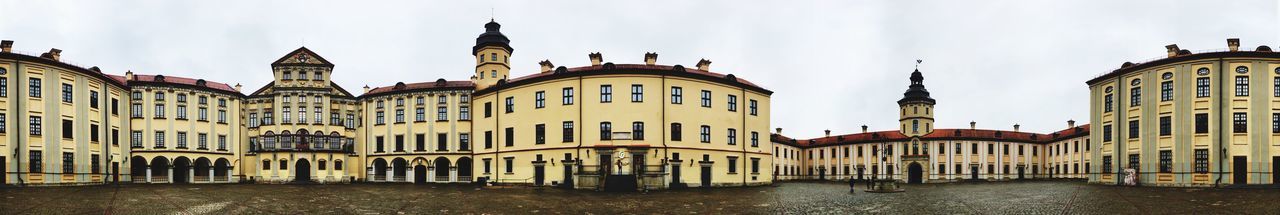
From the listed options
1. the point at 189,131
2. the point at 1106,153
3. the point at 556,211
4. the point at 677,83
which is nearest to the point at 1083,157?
the point at 1106,153

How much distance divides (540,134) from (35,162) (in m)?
25.8

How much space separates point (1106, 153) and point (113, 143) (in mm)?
58114

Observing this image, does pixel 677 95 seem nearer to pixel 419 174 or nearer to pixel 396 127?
pixel 419 174

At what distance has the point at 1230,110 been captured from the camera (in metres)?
38.7

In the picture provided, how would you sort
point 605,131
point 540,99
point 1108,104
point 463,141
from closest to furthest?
1. point 605,131
2. point 1108,104
3. point 540,99
4. point 463,141

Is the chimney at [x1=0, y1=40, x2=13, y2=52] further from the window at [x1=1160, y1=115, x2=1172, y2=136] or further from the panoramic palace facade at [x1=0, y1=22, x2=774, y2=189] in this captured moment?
the window at [x1=1160, y1=115, x2=1172, y2=136]

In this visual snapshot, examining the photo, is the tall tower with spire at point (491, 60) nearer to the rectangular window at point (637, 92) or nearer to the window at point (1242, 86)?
the rectangular window at point (637, 92)

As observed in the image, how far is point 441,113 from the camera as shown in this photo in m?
53.8

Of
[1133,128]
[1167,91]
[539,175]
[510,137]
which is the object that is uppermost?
[1167,91]

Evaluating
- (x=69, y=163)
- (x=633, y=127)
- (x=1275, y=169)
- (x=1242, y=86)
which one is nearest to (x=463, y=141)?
(x=633, y=127)

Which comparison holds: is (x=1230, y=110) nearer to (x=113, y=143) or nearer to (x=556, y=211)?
(x=556, y=211)

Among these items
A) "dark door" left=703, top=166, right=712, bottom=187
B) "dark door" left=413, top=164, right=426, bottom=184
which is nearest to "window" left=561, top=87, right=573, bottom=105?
"dark door" left=703, top=166, right=712, bottom=187

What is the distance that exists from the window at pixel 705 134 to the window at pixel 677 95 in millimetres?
2018

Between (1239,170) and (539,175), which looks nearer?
(1239,170)
